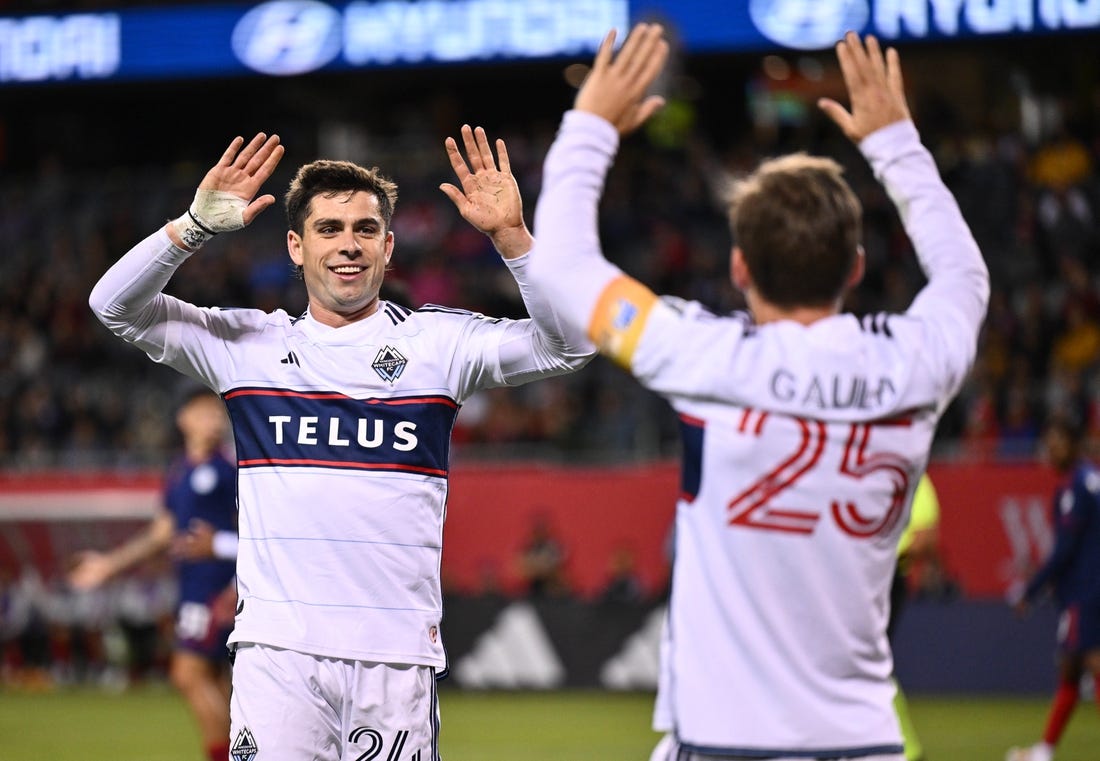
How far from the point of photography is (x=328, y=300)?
4770mm

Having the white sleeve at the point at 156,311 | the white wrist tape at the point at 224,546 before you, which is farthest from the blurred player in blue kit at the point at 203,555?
the white sleeve at the point at 156,311

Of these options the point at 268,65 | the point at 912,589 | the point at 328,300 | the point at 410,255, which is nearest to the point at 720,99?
the point at 410,255

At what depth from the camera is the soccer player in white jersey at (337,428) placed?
14.7ft

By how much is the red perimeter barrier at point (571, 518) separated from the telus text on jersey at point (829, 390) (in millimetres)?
13033

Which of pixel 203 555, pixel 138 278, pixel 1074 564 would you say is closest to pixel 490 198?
pixel 138 278

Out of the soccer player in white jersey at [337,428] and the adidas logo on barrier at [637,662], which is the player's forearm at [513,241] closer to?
the soccer player in white jersey at [337,428]

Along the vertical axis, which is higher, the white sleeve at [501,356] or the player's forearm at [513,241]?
the player's forearm at [513,241]

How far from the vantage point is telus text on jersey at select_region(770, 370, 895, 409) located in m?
3.16

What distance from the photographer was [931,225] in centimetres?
335

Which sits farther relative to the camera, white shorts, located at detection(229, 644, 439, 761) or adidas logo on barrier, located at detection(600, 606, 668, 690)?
adidas logo on barrier, located at detection(600, 606, 668, 690)

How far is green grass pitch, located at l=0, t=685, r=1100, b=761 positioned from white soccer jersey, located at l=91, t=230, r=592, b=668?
23.2ft

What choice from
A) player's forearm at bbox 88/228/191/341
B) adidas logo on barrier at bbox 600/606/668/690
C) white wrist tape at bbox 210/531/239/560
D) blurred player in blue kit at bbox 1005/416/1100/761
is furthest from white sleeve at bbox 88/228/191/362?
adidas logo on barrier at bbox 600/606/668/690

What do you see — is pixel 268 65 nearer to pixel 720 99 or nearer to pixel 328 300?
pixel 720 99

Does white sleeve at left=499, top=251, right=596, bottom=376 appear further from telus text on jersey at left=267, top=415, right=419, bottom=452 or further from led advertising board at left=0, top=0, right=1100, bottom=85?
led advertising board at left=0, top=0, right=1100, bottom=85
